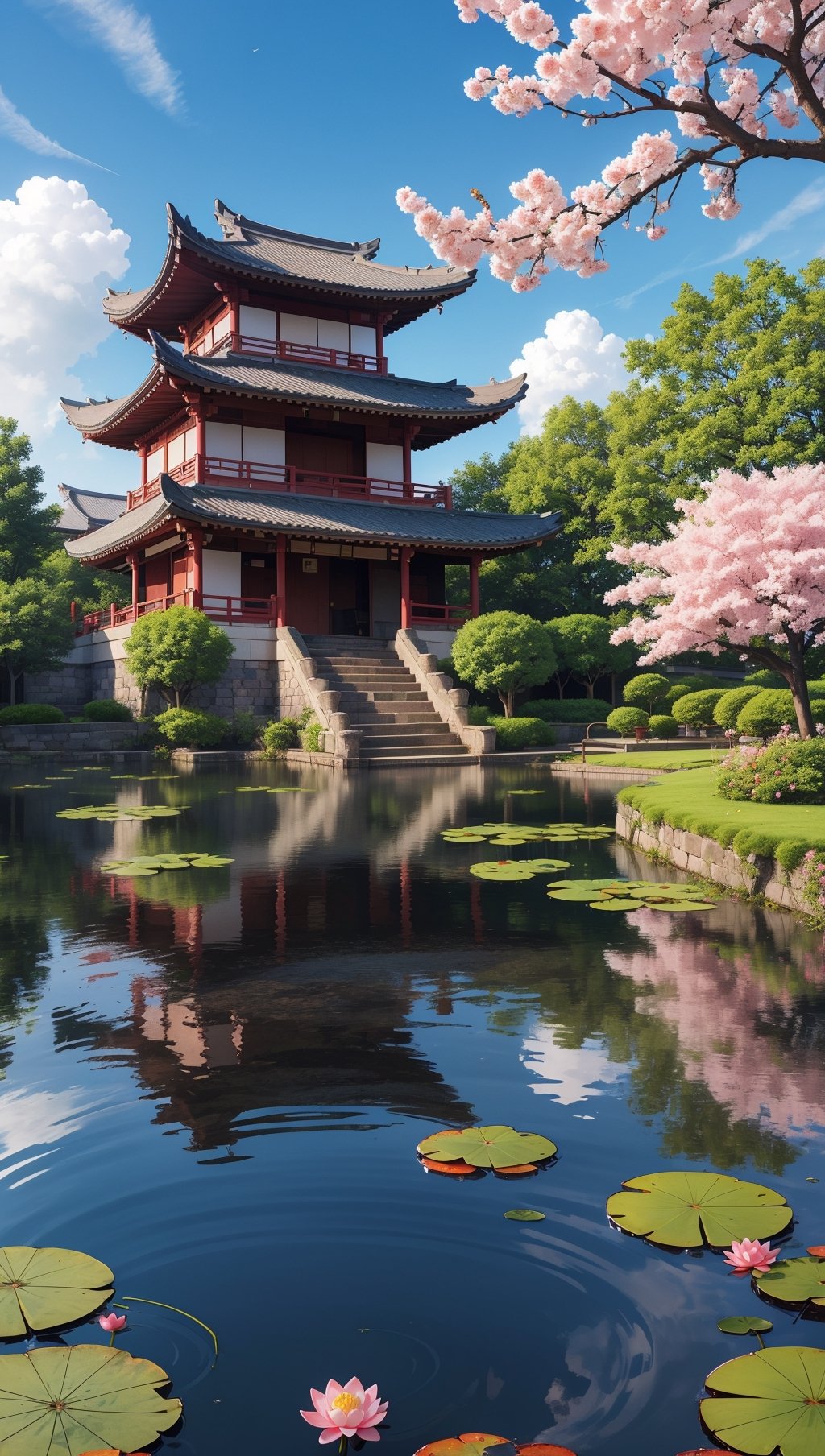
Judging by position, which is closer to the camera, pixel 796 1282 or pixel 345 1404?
pixel 345 1404

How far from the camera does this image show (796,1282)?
2.37 m

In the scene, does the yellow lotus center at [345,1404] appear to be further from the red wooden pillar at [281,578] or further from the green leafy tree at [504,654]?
the red wooden pillar at [281,578]

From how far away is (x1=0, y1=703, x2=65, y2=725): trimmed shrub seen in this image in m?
24.5

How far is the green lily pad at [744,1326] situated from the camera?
7.27 ft

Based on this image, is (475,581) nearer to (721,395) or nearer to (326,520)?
(326,520)

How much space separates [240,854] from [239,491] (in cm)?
1920

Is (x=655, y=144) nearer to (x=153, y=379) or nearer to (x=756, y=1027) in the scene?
(x=756, y=1027)

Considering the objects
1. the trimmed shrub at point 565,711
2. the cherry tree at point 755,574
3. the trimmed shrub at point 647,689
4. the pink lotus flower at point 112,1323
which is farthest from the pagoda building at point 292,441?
the pink lotus flower at point 112,1323

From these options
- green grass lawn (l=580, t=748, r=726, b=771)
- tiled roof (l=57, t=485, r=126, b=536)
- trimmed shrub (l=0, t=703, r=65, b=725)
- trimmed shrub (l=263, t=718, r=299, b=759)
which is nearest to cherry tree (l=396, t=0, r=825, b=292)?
green grass lawn (l=580, t=748, r=726, b=771)

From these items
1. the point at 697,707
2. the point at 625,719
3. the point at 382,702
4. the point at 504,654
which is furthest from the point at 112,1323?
the point at 625,719

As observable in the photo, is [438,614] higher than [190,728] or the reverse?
higher

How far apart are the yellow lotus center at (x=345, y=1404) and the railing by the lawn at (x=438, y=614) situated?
26764 mm

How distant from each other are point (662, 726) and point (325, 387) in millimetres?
13064

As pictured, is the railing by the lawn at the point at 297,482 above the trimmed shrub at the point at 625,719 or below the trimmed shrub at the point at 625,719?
above
